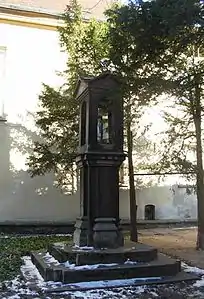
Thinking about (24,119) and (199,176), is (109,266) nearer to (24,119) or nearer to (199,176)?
(199,176)

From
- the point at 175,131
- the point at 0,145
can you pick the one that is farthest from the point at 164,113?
the point at 0,145

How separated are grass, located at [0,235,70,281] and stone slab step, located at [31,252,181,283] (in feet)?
1.83

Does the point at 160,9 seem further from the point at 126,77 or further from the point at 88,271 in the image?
the point at 88,271

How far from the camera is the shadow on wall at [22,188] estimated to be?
1319cm

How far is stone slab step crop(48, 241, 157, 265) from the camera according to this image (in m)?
6.37

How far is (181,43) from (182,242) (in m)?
6.15

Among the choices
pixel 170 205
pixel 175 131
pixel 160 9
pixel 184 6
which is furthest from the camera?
pixel 170 205

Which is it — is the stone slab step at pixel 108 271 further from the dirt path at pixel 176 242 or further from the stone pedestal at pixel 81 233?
the dirt path at pixel 176 242

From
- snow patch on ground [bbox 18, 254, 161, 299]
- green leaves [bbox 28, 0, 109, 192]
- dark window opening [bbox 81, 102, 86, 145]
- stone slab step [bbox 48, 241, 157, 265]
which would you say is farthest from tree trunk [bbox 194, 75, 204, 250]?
snow patch on ground [bbox 18, 254, 161, 299]

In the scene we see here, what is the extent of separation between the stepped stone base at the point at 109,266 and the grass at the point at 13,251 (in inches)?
18.8

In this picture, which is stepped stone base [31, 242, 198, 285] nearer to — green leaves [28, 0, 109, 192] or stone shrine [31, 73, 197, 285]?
stone shrine [31, 73, 197, 285]

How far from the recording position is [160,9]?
216 inches

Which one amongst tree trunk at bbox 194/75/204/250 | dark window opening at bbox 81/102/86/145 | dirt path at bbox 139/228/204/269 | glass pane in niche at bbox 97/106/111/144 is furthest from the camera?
tree trunk at bbox 194/75/204/250

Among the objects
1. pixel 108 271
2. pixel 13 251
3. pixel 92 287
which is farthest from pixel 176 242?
pixel 92 287
